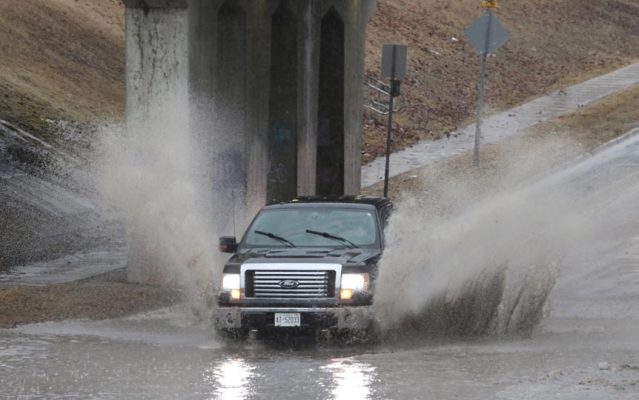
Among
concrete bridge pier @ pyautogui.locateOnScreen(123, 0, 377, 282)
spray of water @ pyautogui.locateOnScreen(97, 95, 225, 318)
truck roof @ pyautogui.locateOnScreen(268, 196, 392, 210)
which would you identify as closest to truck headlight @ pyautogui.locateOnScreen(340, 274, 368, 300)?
truck roof @ pyautogui.locateOnScreen(268, 196, 392, 210)

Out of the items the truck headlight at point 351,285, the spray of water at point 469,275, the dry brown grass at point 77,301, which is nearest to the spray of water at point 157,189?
the dry brown grass at point 77,301

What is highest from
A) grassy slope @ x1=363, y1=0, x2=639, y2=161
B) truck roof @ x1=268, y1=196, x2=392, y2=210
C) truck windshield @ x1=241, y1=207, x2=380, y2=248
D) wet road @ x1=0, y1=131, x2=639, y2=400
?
grassy slope @ x1=363, y1=0, x2=639, y2=161

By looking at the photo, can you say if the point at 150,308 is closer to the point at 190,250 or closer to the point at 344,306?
the point at 190,250

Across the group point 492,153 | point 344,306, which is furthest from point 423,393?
point 492,153

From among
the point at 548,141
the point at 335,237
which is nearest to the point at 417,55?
the point at 548,141

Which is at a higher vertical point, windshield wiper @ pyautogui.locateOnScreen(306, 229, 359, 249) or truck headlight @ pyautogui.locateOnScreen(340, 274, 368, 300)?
windshield wiper @ pyautogui.locateOnScreen(306, 229, 359, 249)

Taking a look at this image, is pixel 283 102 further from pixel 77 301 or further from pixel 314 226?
pixel 314 226

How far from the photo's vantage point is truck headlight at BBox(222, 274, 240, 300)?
16516 millimetres

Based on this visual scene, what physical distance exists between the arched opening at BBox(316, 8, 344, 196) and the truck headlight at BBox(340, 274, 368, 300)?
12302 millimetres

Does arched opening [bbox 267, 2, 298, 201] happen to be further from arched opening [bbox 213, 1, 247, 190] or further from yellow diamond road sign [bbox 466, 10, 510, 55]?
yellow diamond road sign [bbox 466, 10, 510, 55]

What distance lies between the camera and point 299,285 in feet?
53.7

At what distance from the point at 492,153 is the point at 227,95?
1197 cm

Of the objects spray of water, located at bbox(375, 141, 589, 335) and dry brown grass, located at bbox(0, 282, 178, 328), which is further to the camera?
dry brown grass, located at bbox(0, 282, 178, 328)

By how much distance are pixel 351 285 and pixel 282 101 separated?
40.2ft
